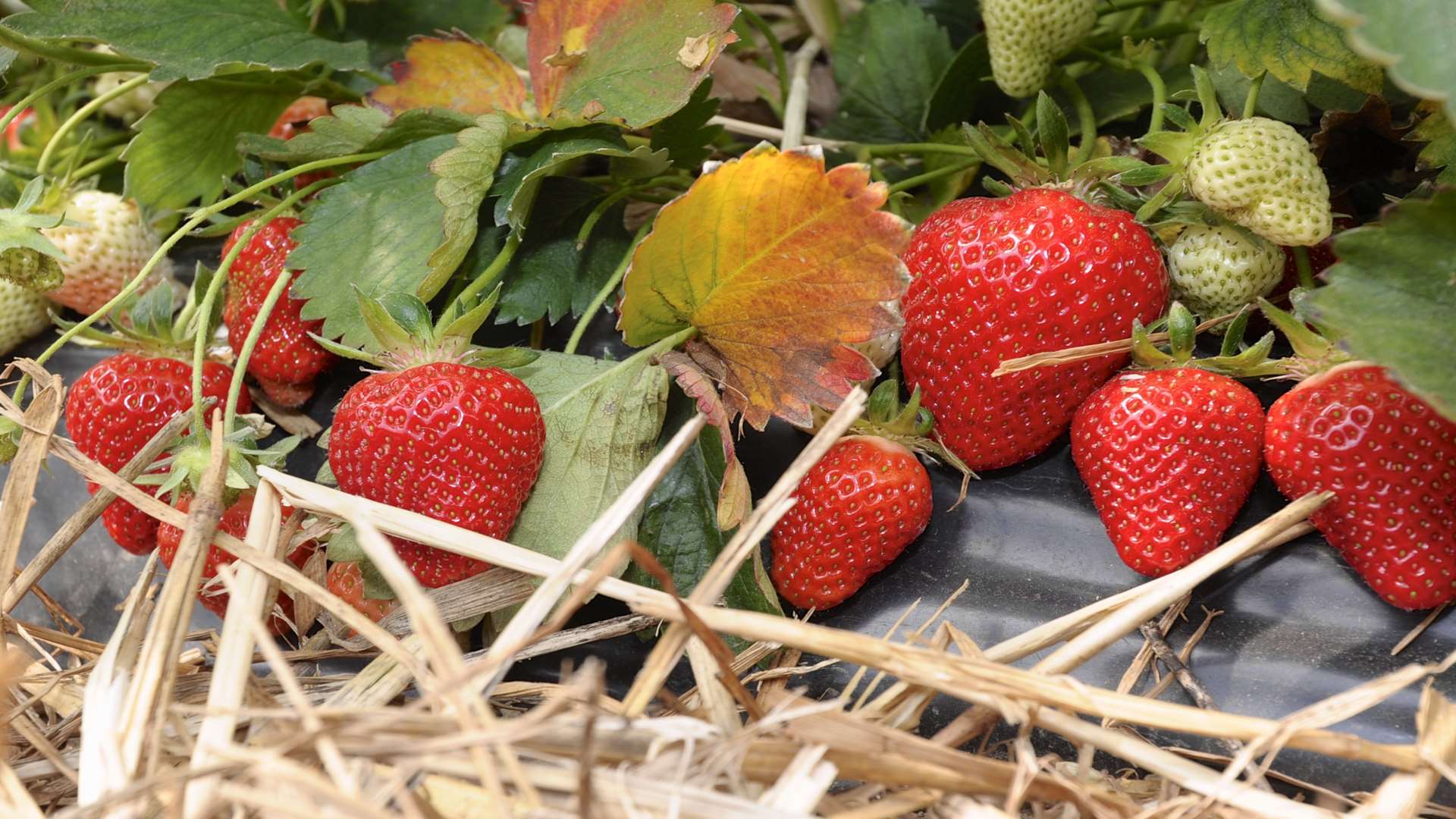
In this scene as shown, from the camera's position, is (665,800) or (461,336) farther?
(461,336)

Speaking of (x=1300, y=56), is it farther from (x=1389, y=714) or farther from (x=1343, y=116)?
(x=1389, y=714)

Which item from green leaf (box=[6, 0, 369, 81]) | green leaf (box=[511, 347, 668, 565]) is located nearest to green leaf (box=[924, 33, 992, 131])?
green leaf (box=[511, 347, 668, 565])

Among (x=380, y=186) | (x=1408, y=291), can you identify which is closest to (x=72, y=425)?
(x=380, y=186)

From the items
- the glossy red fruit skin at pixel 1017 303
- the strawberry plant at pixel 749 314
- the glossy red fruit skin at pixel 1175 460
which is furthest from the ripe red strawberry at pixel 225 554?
the glossy red fruit skin at pixel 1175 460

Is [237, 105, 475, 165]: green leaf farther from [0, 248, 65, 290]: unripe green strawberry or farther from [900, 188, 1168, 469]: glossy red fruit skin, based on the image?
[900, 188, 1168, 469]: glossy red fruit skin

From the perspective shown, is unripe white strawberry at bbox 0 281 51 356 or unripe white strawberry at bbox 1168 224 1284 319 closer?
unripe white strawberry at bbox 1168 224 1284 319

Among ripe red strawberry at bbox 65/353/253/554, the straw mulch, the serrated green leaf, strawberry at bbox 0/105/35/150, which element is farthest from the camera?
strawberry at bbox 0/105/35/150

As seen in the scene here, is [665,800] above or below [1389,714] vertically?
above
